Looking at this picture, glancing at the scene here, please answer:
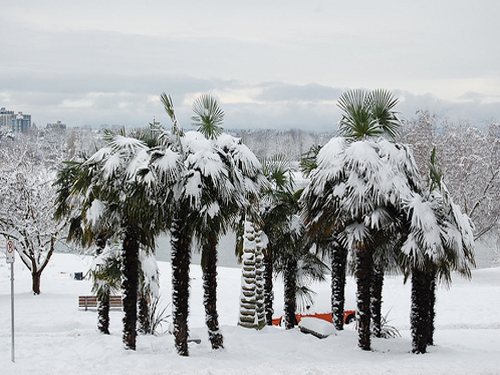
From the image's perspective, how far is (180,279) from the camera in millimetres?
11383

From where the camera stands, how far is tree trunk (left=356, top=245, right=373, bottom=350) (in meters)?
12.0

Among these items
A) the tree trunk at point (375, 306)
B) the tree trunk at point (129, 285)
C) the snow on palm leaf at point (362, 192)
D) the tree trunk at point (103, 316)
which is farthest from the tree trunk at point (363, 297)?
the tree trunk at point (103, 316)

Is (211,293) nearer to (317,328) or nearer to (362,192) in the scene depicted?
(317,328)

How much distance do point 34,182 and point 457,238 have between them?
22.0 m

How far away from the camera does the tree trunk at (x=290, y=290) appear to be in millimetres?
16078

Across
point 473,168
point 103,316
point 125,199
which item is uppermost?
point 473,168

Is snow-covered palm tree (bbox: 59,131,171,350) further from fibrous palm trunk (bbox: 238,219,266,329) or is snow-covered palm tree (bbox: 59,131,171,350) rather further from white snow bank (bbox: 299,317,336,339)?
white snow bank (bbox: 299,317,336,339)

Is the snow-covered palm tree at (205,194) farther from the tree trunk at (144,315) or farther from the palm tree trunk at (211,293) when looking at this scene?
the tree trunk at (144,315)

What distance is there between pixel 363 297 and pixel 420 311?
4.18 feet

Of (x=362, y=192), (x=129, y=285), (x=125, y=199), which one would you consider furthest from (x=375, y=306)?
(x=125, y=199)

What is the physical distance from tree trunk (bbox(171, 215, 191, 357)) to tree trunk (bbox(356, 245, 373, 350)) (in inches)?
152

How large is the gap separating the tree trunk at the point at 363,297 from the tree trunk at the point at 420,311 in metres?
0.99

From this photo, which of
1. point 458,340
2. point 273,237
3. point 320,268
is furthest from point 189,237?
point 458,340

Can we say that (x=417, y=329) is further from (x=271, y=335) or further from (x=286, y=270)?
(x=286, y=270)
